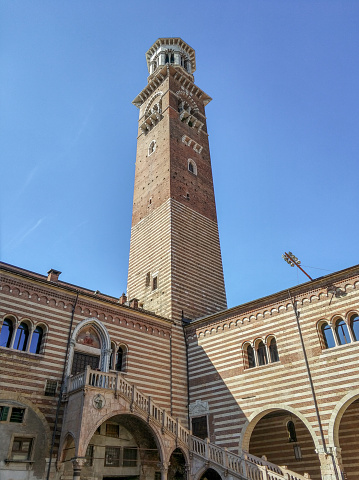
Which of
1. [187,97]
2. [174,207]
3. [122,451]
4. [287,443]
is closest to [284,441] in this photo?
[287,443]

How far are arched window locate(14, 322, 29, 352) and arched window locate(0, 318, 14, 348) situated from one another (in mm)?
255

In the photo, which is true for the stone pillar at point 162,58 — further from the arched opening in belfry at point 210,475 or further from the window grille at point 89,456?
the arched opening in belfry at point 210,475

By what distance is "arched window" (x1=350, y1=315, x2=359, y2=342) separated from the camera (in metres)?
15.2

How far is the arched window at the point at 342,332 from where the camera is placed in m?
15.5

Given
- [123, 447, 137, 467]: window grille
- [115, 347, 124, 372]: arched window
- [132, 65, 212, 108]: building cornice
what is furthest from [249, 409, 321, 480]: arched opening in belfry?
[132, 65, 212, 108]: building cornice

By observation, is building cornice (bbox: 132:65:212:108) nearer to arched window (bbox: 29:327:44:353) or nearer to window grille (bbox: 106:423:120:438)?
arched window (bbox: 29:327:44:353)

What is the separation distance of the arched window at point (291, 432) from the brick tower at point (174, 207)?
7.65m

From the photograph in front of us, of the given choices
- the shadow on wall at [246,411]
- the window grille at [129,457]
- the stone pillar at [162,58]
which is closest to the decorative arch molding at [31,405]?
the window grille at [129,457]

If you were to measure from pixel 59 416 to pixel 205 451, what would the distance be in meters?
5.91

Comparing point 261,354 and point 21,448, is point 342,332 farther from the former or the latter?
point 21,448

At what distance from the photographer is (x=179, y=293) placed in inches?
912

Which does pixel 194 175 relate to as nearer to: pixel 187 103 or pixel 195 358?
pixel 187 103

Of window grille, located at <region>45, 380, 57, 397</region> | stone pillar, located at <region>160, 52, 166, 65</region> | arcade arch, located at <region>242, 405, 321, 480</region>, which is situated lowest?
arcade arch, located at <region>242, 405, 321, 480</region>

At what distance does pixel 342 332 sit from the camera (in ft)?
51.6
